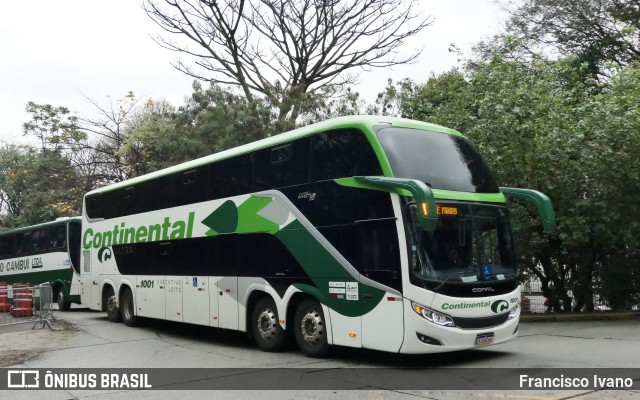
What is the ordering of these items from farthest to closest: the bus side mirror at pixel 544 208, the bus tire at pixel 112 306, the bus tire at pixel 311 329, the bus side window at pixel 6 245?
the bus side window at pixel 6 245 < the bus tire at pixel 112 306 < the bus tire at pixel 311 329 < the bus side mirror at pixel 544 208

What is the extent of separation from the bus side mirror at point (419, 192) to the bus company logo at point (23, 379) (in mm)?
5808

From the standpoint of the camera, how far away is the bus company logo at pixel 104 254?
18.0 m

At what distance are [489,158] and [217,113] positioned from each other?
1130 centimetres

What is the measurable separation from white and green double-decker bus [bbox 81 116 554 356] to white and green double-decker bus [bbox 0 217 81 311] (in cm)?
1158

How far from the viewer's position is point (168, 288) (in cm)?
1504

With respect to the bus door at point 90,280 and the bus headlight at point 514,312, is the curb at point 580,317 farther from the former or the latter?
the bus door at point 90,280

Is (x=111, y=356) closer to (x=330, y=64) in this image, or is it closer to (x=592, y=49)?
(x=330, y=64)

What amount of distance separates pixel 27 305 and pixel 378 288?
51.2 feet

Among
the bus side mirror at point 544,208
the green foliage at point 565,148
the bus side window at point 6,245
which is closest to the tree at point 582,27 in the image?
the green foliage at point 565,148

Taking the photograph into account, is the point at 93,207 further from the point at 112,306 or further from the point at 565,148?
the point at 565,148

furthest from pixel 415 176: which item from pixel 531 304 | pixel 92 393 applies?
pixel 531 304

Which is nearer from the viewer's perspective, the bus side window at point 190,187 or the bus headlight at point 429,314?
the bus headlight at point 429,314

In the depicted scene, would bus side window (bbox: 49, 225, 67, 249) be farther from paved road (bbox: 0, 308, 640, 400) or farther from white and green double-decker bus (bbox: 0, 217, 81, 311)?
paved road (bbox: 0, 308, 640, 400)

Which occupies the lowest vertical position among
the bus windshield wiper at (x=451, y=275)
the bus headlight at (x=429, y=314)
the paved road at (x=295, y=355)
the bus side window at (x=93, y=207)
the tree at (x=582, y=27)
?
the paved road at (x=295, y=355)
